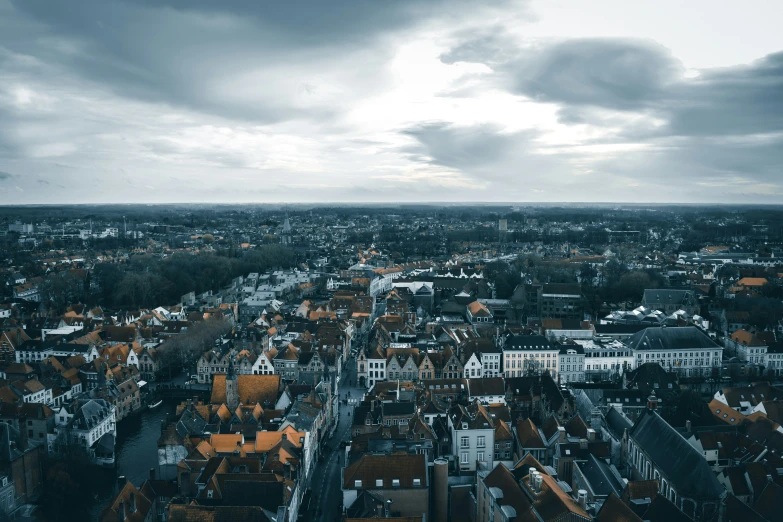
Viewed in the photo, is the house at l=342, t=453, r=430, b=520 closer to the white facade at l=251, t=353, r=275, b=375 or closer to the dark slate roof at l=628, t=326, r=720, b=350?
the white facade at l=251, t=353, r=275, b=375

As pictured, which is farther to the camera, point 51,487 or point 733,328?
point 733,328

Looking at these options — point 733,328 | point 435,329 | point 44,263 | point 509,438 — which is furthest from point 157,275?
point 733,328

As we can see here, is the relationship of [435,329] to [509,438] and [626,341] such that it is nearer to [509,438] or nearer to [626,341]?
[626,341]

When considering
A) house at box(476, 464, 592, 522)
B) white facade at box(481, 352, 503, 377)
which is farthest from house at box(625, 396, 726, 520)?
white facade at box(481, 352, 503, 377)

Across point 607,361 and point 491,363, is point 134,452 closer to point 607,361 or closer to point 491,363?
point 491,363

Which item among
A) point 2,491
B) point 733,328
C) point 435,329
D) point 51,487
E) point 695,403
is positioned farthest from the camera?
point 733,328

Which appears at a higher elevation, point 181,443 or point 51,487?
point 181,443
